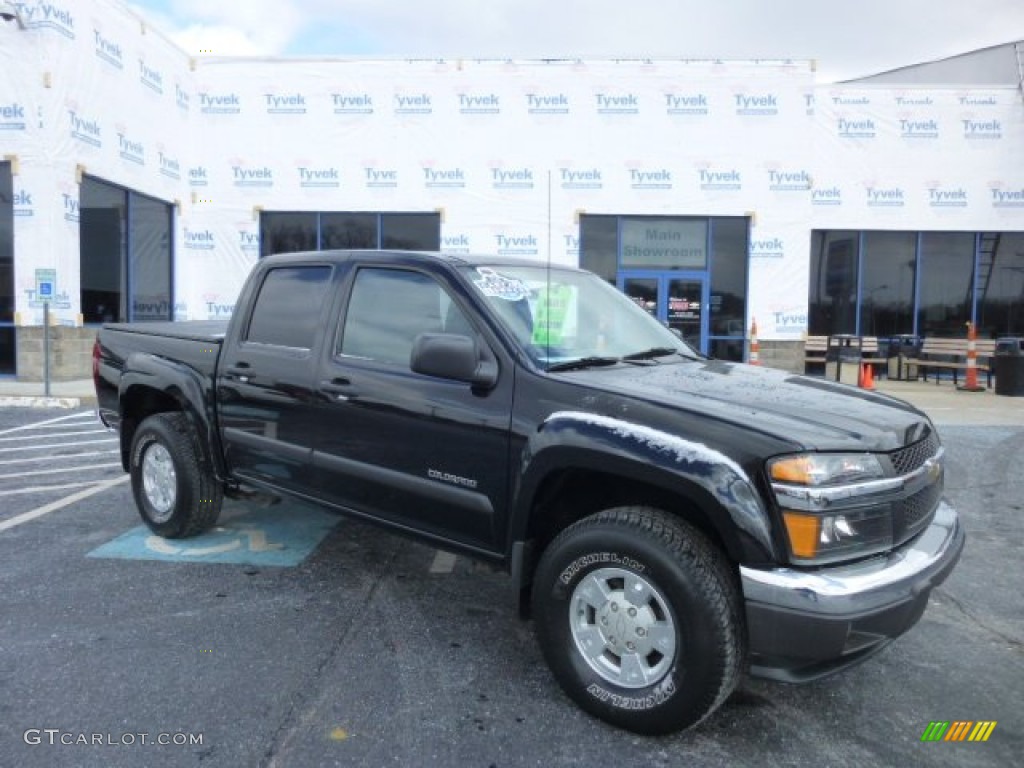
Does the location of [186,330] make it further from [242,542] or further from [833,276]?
[833,276]

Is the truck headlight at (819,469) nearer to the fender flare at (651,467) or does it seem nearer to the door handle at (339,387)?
the fender flare at (651,467)

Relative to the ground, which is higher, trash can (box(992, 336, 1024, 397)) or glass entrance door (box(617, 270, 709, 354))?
glass entrance door (box(617, 270, 709, 354))

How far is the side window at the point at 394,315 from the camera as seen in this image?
143 inches

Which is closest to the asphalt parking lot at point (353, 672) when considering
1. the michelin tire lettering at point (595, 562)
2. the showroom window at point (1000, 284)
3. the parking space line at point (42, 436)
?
the michelin tire lettering at point (595, 562)

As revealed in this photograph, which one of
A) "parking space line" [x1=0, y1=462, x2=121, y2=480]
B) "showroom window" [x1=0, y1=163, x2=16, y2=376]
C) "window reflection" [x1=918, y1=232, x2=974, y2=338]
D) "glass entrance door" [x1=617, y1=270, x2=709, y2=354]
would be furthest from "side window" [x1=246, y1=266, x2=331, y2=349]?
"window reflection" [x1=918, y1=232, x2=974, y2=338]

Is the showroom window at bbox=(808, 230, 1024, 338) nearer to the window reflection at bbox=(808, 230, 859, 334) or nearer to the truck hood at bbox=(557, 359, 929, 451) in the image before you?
the window reflection at bbox=(808, 230, 859, 334)

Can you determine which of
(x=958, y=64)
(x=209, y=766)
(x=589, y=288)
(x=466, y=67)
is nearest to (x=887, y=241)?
(x=958, y=64)

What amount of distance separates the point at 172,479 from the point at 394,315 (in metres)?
2.08

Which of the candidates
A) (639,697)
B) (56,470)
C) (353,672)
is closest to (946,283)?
(56,470)

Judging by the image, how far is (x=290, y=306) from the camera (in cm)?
432

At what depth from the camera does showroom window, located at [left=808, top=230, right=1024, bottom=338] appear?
18.5m

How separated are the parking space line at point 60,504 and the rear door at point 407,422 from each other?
283 centimetres

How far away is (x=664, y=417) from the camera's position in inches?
111

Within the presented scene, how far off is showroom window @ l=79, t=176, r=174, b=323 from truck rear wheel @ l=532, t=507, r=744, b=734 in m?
14.7
